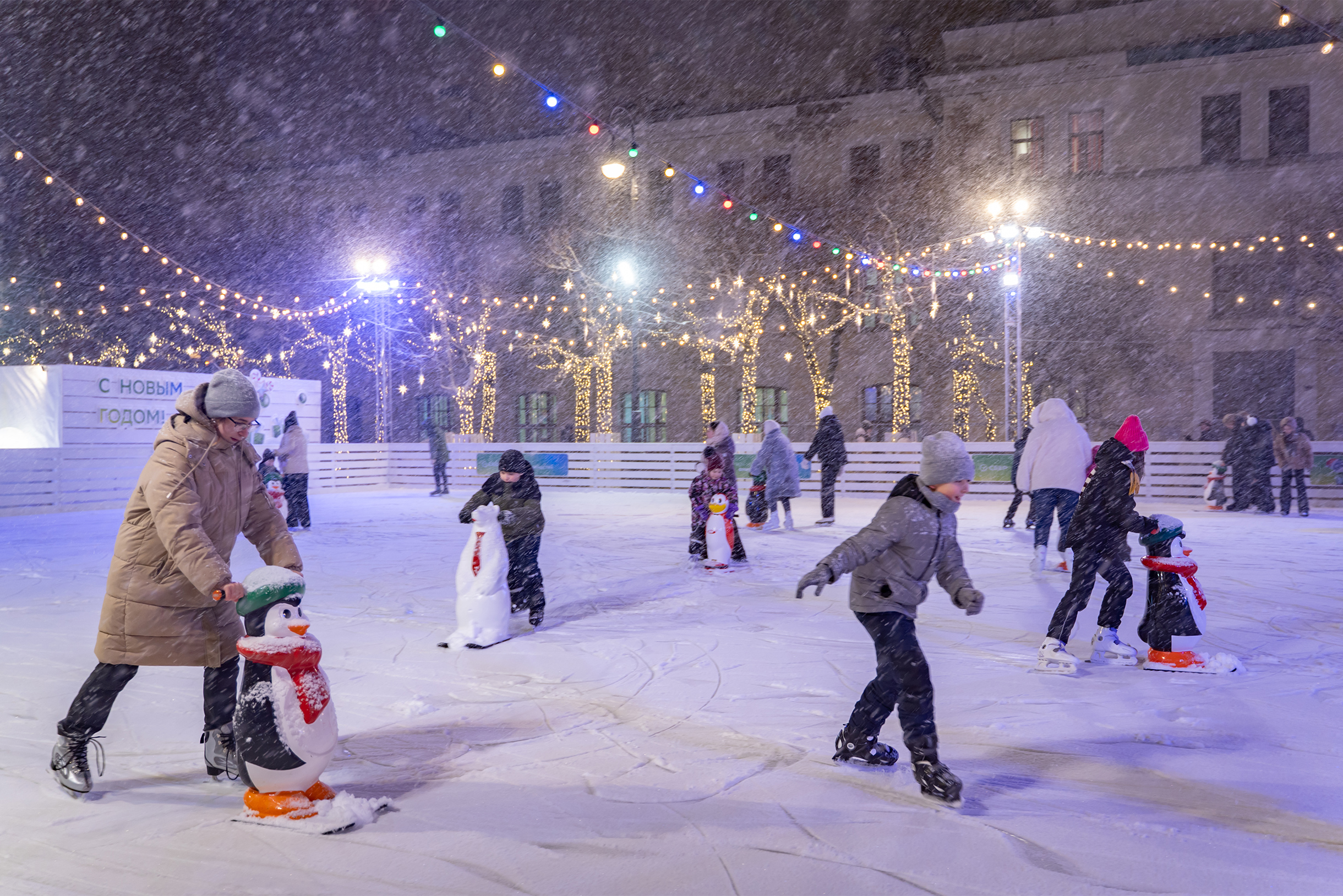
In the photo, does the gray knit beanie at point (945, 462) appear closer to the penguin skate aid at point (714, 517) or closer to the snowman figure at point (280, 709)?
the snowman figure at point (280, 709)

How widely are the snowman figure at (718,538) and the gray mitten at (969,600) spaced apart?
18.5ft

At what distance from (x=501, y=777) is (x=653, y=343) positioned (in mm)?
23081

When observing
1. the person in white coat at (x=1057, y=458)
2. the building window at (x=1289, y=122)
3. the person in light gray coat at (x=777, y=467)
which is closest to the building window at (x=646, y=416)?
the person in light gray coat at (x=777, y=467)

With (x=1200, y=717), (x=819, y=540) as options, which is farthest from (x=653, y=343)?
(x=1200, y=717)

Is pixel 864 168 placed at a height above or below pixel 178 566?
above

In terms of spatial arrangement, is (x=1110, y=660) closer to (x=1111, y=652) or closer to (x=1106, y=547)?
(x=1111, y=652)

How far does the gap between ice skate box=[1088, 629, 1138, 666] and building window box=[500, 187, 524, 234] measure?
24.6 m

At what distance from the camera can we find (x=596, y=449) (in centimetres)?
2352

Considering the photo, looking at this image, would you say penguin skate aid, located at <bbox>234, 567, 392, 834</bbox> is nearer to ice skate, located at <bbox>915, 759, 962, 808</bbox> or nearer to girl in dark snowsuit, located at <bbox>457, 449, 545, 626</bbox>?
ice skate, located at <bbox>915, 759, 962, 808</bbox>

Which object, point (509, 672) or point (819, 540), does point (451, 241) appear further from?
point (509, 672)

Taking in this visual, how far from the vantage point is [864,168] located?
25.2 meters

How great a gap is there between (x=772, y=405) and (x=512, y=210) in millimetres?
9687

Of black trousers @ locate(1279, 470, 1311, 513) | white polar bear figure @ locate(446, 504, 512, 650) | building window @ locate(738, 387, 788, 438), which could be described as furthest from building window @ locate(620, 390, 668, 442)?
white polar bear figure @ locate(446, 504, 512, 650)

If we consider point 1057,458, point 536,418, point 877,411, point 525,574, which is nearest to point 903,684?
point 525,574
